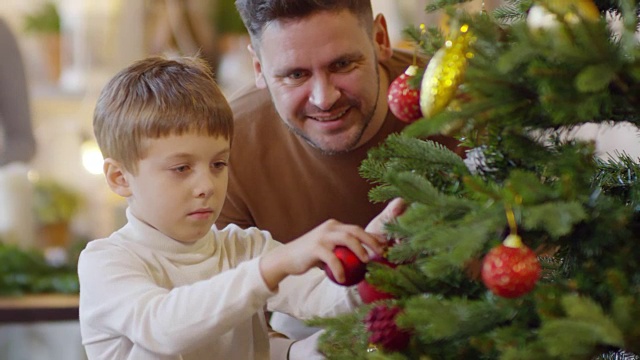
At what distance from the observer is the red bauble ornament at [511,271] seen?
90cm

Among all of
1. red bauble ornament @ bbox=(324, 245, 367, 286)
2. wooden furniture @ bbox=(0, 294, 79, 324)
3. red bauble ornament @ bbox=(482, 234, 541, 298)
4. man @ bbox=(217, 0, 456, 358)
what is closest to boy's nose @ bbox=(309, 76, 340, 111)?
man @ bbox=(217, 0, 456, 358)

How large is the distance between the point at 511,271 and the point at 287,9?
0.86 metres

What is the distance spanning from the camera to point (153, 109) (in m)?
1.29

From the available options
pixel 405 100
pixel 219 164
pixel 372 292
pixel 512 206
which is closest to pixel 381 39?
pixel 219 164

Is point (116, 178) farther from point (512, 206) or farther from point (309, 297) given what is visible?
point (512, 206)

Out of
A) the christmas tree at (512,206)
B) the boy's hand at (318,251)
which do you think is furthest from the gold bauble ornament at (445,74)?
the boy's hand at (318,251)

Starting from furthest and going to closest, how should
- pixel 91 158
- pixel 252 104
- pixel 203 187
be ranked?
pixel 91 158 → pixel 252 104 → pixel 203 187

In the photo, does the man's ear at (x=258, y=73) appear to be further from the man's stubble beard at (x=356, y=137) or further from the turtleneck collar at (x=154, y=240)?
the turtleneck collar at (x=154, y=240)

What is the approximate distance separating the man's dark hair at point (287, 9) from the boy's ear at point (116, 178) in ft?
1.49

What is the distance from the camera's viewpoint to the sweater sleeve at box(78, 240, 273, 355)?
1.12m

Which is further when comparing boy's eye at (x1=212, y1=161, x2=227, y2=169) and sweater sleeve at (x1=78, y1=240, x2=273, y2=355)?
boy's eye at (x1=212, y1=161, x2=227, y2=169)

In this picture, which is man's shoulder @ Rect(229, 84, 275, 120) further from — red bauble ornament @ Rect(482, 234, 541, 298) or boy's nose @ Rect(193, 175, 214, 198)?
red bauble ornament @ Rect(482, 234, 541, 298)

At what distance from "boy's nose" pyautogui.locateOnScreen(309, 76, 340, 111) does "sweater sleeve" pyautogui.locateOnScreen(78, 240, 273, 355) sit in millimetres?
494

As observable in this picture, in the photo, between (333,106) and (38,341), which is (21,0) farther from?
(333,106)
